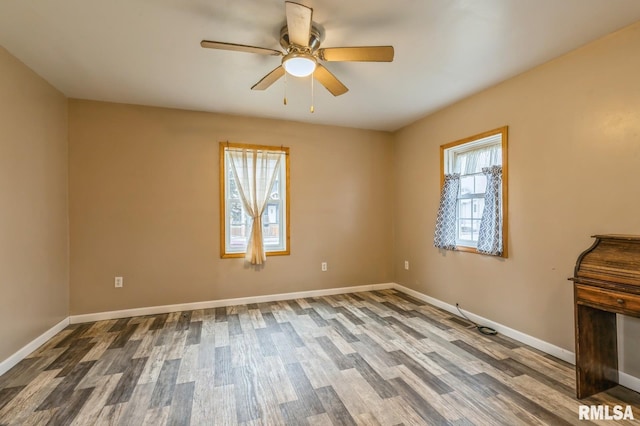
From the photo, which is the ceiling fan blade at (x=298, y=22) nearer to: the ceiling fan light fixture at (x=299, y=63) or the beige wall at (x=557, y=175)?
the ceiling fan light fixture at (x=299, y=63)

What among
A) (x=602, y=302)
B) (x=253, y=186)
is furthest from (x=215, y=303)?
(x=602, y=302)

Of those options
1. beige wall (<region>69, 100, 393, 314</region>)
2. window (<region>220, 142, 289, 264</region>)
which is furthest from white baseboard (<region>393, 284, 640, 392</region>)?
window (<region>220, 142, 289, 264</region>)

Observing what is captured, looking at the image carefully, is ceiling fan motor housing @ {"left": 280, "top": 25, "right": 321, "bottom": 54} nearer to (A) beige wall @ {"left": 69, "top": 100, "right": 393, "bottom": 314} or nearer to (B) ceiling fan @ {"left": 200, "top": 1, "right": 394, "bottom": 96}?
(B) ceiling fan @ {"left": 200, "top": 1, "right": 394, "bottom": 96}

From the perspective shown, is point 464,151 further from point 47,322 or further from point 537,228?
point 47,322

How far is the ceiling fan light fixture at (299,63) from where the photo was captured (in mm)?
1953

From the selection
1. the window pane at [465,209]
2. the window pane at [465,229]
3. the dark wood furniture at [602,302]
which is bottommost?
the dark wood furniture at [602,302]

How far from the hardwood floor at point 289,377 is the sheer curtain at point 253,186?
0.98 m

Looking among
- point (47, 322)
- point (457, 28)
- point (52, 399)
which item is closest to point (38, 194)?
point (47, 322)

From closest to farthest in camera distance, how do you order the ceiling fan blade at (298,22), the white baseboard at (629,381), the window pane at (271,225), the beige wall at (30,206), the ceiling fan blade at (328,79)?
the ceiling fan blade at (298,22) → the white baseboard at (629,381) → the ceiling fan blade at (328,79) → the beige wall at (30,206) → the window pane at (271,225)

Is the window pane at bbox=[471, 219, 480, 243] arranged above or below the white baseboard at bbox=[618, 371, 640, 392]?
above

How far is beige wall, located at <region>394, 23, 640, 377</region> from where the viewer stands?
2.07 meters

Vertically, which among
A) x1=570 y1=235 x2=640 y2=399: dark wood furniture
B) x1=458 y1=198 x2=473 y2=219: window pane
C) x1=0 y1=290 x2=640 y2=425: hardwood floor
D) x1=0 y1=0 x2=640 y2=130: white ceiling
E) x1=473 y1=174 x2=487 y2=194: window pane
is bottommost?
x1=0 y1=290 x2=640 y2=425: hardwood floor

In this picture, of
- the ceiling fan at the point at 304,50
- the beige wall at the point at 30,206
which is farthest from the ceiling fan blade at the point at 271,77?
the beige wall at the point at 30,206

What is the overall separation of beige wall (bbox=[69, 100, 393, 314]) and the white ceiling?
538 millimetres
